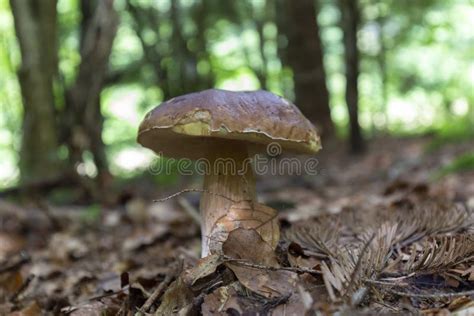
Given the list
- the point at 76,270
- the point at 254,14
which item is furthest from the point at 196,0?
the point at 76,270

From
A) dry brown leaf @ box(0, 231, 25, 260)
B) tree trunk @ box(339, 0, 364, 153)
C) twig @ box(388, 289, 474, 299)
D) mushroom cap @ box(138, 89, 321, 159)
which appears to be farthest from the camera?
tree trunk @ box(339, 0, 364, 153)

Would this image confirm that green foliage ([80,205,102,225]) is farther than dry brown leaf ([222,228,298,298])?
Yes

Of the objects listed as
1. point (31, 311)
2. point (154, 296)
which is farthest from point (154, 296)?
point (31, 311)

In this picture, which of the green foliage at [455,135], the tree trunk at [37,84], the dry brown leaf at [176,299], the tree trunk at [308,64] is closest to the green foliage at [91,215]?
the tree trunk at [37,84]

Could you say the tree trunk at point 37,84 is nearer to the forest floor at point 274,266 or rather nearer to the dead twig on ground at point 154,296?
the forest floor at point 274,266

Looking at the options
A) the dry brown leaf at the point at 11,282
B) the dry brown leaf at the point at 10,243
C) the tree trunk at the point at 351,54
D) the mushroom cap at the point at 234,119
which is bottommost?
the dry brown leaf at the point at 10,243

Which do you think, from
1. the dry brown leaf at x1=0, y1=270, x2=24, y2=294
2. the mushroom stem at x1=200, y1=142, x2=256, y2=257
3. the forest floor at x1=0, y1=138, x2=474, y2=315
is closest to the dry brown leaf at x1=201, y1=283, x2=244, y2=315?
the forest floor at x1=0, y1=138, x2=474, y2=315

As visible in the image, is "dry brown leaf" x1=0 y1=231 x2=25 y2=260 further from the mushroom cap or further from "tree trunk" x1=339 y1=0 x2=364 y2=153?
"tree trunk" x1=339 y1=0 x2=364 y2=153
